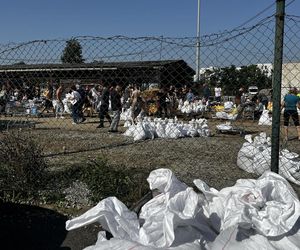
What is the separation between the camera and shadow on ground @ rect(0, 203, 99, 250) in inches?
156

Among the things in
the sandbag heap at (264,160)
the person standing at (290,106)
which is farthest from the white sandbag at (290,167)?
the person standing at (290,106)

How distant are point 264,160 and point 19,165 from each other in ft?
11.6

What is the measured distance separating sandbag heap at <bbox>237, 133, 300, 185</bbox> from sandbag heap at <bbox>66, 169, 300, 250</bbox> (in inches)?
134

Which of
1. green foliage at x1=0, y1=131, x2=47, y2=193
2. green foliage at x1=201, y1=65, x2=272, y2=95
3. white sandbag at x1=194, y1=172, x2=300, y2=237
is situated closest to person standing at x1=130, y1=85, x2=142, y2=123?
green foliage at x1=201, y1=65, x2=272, y2=95

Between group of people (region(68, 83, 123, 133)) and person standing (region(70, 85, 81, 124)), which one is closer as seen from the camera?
group of people (region(68, 83, 123, 133))

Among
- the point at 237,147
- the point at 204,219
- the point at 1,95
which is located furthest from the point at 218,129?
the point at 204,219

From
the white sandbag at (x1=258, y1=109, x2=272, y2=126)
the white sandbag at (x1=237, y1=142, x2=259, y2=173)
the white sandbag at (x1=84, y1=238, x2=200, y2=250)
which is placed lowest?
the white sandbag at (x1=258, y1=109, x2=272, y2=126)

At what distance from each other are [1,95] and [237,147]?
1189cm

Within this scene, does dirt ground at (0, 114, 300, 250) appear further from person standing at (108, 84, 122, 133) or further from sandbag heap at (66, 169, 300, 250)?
sandbag heap at (66, 169, 300, 250)

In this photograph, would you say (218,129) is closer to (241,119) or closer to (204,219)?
(241,119)

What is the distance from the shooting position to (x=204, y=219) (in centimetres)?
306

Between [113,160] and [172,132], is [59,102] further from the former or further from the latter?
[113,160]

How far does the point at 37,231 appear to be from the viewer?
4.30m

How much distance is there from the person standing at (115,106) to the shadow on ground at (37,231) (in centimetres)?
952
